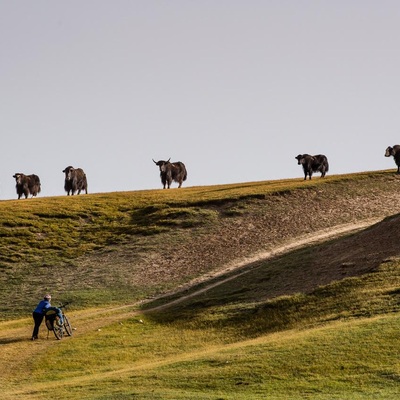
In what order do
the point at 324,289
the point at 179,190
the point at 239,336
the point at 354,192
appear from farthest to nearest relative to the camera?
the point at 179,190
the point at 354,192
the point at 324,289
the point at 239,336

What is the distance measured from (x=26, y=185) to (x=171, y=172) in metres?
11.2

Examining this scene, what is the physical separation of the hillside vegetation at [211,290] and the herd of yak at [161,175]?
288 cm

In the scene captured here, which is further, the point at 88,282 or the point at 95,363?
the point at 88,282

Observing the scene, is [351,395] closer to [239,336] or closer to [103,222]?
[239,336]

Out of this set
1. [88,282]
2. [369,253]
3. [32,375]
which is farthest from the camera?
[88,282]

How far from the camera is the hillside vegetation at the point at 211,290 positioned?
2823 cm

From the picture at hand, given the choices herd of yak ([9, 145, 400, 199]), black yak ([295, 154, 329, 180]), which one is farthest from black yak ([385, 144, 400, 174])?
black yak ([295, 154, 329, 180])

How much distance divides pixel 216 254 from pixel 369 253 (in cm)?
1309

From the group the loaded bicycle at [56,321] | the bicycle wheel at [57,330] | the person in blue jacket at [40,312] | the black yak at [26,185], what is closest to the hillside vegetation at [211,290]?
the bicycle wheel at [57,330]

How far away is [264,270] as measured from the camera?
155 feet

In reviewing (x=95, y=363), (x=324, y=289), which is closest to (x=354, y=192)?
(x=324, y=289)

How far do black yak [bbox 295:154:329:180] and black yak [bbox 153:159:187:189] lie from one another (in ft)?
32.6

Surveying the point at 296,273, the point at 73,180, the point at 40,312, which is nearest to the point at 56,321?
the point at 40,312

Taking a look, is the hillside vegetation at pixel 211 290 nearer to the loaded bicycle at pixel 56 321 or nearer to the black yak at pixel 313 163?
the loaded bicycle at pixel 56 321
